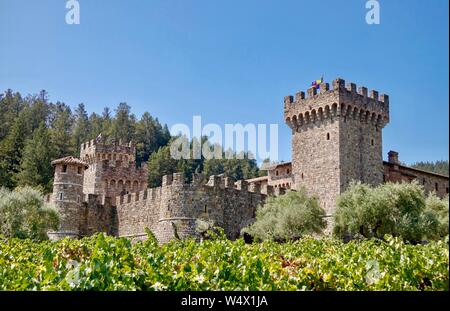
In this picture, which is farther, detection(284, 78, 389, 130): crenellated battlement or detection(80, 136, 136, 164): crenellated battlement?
detection(80, 136, 136, 164): crenellated battlement

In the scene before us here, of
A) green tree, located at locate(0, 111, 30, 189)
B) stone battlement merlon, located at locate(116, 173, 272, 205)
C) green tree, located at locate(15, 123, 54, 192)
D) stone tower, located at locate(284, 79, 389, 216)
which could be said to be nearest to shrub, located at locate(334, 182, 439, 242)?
stone tower, located at locate(284, 79, 389, 216)

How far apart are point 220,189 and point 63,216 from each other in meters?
8.43

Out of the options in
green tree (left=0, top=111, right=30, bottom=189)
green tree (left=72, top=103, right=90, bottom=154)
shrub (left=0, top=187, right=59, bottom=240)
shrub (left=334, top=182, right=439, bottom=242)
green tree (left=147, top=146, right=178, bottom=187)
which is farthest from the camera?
green tree (left=72, top=103, right=90, bottom=154)

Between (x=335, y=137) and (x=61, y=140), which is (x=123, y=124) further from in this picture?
(x=335, y=137)

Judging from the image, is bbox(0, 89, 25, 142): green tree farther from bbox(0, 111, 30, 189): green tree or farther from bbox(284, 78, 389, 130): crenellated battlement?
bbox(284, 78, 389, 130): crenellated battlement

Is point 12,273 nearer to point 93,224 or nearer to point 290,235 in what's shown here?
point 290,235

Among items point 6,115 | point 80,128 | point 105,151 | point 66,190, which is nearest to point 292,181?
point 66,190

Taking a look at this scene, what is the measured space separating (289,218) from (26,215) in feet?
39.8

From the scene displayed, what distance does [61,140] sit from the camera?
47094 millimetres

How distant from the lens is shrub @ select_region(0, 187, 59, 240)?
84.6 feet

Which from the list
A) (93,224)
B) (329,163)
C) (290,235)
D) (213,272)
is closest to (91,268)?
(213,272)

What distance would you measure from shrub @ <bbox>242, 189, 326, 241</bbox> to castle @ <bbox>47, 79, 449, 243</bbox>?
3.25 feet

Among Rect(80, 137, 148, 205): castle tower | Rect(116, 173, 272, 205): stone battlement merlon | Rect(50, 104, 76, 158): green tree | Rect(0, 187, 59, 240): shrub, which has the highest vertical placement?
Rect(50, 104, 76, 158): green tree

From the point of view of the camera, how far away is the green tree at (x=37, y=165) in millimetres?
41000
